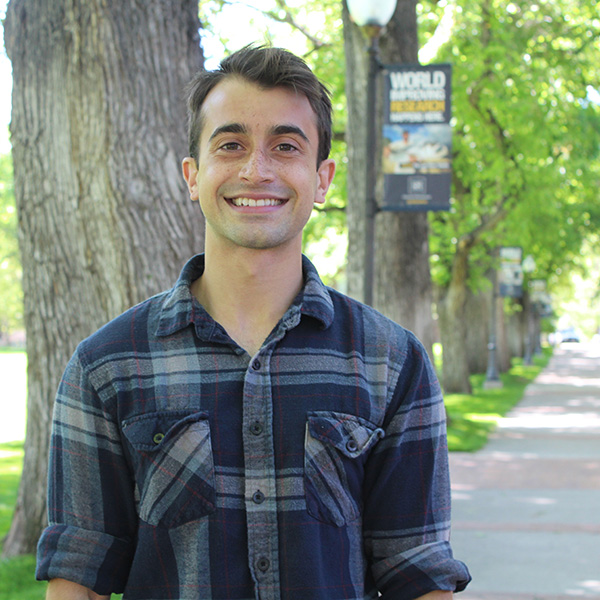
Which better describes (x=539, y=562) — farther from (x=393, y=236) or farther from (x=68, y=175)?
(x=393, y=236)

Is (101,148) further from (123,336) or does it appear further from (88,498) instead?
(88,498)

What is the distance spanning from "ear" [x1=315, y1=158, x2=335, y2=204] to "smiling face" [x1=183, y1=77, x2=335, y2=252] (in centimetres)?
13

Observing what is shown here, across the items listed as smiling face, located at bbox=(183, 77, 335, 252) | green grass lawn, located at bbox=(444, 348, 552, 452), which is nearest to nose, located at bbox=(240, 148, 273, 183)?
smiling face, located at bbox=(183, 77, 335, 252)

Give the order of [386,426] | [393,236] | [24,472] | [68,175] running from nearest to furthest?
[386,426] → [68,175] → [24,472] → [393,236]

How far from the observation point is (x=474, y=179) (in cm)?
1952

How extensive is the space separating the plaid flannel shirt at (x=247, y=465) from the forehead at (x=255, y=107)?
16.7 inches

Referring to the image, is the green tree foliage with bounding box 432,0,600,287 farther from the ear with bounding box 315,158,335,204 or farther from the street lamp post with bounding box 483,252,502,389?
the ear with bounding box 315,158,335,204

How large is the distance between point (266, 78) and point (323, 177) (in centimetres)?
33

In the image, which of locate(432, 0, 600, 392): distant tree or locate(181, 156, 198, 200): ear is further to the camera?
locate(432, 0, 600, 392): distant tree

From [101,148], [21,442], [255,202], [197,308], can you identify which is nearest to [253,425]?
[197,308]

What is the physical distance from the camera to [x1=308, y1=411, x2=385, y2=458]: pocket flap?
2.09 meters

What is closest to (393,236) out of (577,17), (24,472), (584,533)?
(584,533)

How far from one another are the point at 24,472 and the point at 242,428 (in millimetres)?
4442

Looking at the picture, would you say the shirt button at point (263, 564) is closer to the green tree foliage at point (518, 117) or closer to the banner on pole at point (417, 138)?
the banner on pole at point (417, 138)
